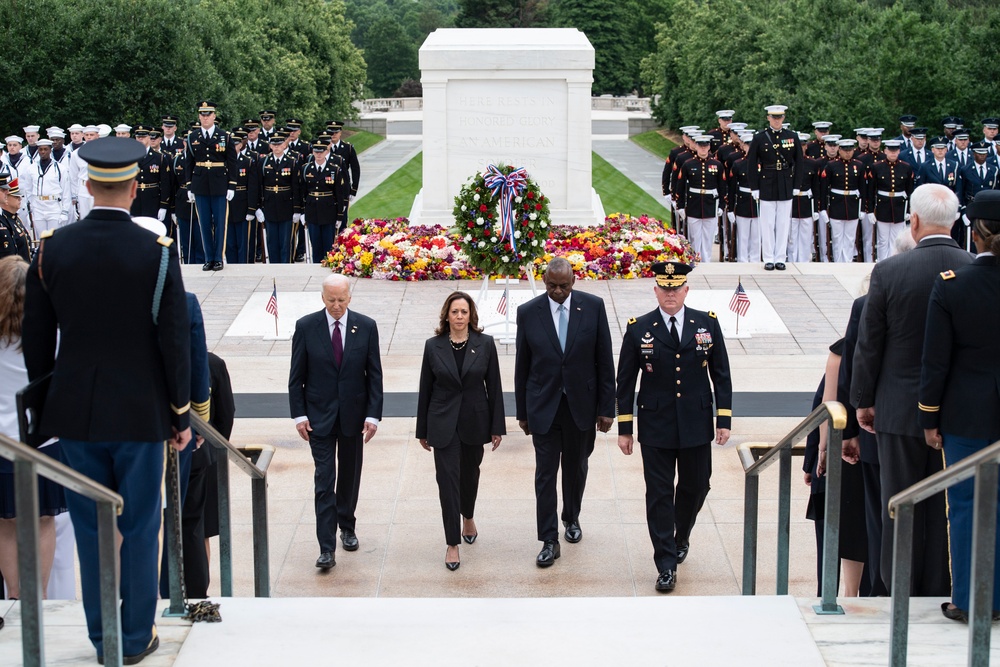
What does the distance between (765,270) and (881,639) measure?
39.1 feet

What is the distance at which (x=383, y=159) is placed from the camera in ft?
141

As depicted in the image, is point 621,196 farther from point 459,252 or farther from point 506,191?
point 506,191

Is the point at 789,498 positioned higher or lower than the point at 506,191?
lower

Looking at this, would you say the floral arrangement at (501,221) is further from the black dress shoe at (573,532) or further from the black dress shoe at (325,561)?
the black dress shoe at (325,561)

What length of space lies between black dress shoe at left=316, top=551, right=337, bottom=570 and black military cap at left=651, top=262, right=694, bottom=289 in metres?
2.34

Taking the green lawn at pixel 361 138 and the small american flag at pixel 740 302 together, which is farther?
the green lawn at pixel 361 138

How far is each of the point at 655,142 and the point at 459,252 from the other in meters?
32.6

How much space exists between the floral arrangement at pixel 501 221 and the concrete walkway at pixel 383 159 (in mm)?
19734

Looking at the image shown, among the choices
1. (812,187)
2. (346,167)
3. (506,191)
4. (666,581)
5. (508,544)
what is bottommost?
(508,544)

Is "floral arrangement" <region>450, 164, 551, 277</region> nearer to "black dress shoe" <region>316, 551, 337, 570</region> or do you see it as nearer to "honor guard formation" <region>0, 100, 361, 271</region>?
"honor guard formation" <region>0, 100, 361, 271</region>

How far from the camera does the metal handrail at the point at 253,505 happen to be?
5879mm

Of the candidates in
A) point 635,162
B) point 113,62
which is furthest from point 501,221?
point 635,162

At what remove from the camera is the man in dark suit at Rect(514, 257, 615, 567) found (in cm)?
777

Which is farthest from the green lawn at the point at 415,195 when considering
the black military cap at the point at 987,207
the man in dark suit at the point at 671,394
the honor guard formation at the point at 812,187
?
the black military cap at the point at 987,207
